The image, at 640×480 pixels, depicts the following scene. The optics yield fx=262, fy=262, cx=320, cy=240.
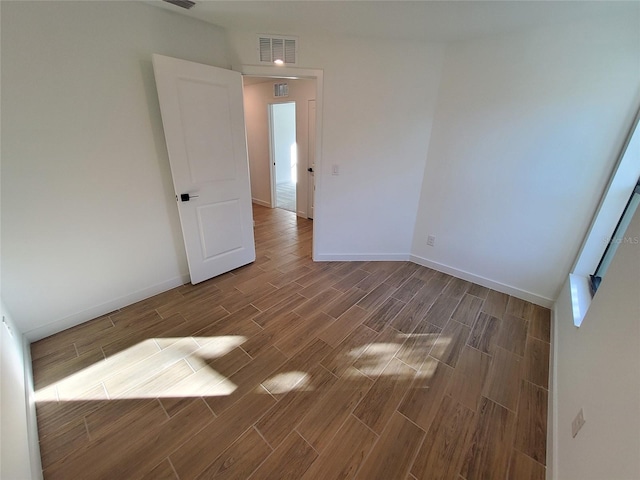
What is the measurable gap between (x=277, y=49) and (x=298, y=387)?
113 inches

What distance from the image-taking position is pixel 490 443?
1391 millimetres

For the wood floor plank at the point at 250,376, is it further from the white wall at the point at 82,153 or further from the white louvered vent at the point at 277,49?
the white louvered vent at the point at 277,49

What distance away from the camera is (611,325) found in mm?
1171

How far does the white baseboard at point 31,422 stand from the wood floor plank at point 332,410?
119cm

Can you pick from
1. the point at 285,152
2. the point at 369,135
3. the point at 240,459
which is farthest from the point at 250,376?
the point at 285,152

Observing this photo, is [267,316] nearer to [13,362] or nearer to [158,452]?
[158,452]

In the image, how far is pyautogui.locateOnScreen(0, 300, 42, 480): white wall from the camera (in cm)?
93

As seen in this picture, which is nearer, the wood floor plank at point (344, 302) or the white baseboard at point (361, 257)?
the wood floor plank at point (344, 302)

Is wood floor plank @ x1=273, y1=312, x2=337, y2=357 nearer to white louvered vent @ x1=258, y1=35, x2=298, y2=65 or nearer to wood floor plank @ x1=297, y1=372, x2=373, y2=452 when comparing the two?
wood floor plank @ x1=297, y1=372, x2=373, y2=452

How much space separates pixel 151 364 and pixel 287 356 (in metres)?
0.94

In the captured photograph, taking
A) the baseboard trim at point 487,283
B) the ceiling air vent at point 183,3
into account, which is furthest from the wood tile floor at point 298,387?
the ceiling air vent at point 183,3

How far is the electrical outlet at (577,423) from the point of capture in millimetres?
1139

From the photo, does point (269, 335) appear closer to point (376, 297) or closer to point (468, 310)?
point (376, 297)

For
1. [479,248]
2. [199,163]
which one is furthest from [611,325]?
[199,163]
